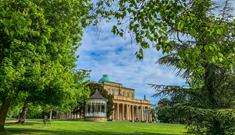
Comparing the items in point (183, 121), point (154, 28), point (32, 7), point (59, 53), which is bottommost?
point (183, 121)

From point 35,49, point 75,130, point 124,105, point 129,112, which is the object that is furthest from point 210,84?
point 129,112

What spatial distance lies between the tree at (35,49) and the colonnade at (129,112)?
280 feet

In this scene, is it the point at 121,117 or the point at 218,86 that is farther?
the point at 121,117

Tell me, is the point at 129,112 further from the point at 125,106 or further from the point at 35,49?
the point at 35,49

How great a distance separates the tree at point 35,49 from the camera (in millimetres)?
27844

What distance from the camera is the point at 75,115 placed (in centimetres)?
10138

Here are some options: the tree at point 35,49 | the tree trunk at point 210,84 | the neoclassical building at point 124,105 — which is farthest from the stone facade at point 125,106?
the tree trunk at point 210,84

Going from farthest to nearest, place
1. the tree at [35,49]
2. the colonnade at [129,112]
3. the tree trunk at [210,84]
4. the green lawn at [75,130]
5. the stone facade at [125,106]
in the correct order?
the colonnade at [129,112] → the stone facade at [125,106] → the green lawn at [75,130] → the tree at [35,49] → the tree trunk at [210,84]

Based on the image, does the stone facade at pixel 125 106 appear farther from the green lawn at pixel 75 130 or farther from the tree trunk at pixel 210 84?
the tree trunk at pixel 210 84

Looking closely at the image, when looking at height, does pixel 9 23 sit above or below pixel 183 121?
above

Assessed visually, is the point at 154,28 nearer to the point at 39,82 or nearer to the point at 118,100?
the point at 39,82

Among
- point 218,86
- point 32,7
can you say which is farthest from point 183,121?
point 32,7

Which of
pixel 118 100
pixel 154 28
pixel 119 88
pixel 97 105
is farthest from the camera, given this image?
pixel 119 88

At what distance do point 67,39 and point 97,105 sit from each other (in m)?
47.0
